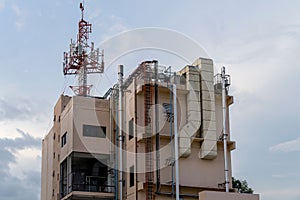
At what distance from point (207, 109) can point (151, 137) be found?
400 cm

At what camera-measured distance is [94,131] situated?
34.8m

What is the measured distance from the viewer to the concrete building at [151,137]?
102 feet

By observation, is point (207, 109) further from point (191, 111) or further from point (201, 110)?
point (191, 111)

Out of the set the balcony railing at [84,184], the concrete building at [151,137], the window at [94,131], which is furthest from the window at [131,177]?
the window at [94,131]

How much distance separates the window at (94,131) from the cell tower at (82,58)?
480 centimetres

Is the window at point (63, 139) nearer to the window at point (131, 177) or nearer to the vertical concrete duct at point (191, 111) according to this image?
the window at point (131, 177)

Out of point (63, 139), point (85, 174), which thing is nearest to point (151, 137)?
point (85, 174)

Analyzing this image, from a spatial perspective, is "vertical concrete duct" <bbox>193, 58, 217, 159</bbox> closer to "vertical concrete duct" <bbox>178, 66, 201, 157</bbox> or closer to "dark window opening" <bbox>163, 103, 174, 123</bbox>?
"vertical concrete duct" <bbox>178, 66, 201, 157</bbox>

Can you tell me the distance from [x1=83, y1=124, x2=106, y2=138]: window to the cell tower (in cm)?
480

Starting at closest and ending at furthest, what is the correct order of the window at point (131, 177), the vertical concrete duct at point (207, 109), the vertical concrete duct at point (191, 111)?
the vertical concrete duct at point (191, 111)
the window at point (131, 177)
the vertical concrete duct at point (207, 109)

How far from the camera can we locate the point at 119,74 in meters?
34.0

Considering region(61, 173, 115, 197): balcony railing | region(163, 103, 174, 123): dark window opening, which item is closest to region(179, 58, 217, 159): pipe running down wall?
region(163, 103, 174, 123): dark window opening

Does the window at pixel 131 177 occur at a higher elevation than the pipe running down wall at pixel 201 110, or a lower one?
lower

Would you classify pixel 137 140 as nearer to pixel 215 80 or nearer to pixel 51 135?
pixel 215 80
